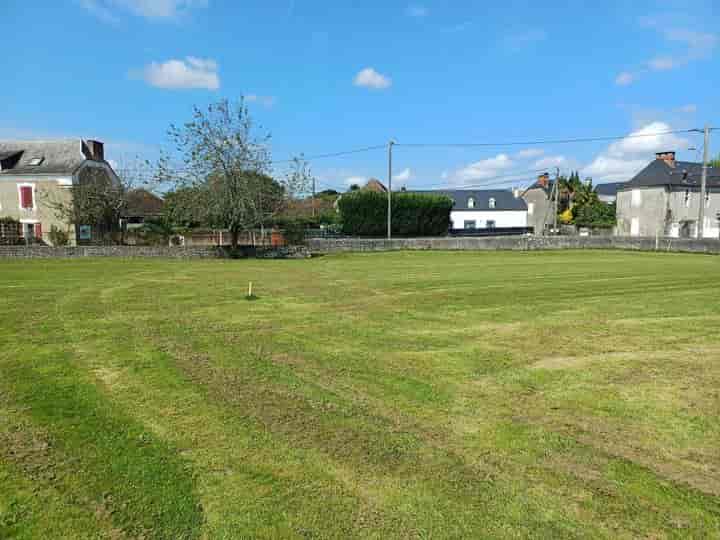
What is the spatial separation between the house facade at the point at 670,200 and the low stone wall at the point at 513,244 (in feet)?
41.0

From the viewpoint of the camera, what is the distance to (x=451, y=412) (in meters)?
5.09

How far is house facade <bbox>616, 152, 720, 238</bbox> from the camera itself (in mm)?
48719

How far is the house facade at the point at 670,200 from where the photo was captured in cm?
4872

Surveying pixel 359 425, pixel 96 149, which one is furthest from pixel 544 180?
pixel 359 425

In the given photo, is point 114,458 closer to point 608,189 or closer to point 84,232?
point 84,232

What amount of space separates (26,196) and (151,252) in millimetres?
15202

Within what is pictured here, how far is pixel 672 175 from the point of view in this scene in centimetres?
4922

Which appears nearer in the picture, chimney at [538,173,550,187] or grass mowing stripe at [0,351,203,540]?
grass mowing stripe at [0,351,203,540]

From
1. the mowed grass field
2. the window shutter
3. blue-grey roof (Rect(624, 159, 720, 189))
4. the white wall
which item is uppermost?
blue-grey roof (Rect(624, 159, 720, 189))

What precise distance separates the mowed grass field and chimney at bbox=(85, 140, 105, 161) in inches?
1375

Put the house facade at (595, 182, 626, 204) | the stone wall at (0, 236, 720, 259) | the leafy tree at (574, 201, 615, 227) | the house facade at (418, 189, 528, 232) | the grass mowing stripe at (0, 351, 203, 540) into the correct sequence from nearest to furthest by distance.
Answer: the grass mowing stripe at (0, 351, 203, 540) < the stone wall at (0, 236, 720, 259) < the leafy tree at (574, 201, 615, 227) < the house facade at (418, 189, 528, 232) < the house facade at (595, 182, 626, 204)

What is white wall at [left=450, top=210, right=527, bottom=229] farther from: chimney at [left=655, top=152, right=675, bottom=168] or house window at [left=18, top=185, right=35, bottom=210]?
house window at [left=18, top=185, right=35, bottom=210]

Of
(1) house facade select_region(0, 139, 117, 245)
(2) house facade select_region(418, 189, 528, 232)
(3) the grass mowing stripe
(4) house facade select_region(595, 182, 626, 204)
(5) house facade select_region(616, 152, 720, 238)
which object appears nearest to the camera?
(3) the grass mowing stripe

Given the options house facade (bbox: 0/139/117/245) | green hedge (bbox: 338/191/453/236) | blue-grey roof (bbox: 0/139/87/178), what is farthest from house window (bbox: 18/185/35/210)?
green hedge (bbox: 338/191/453/236)
